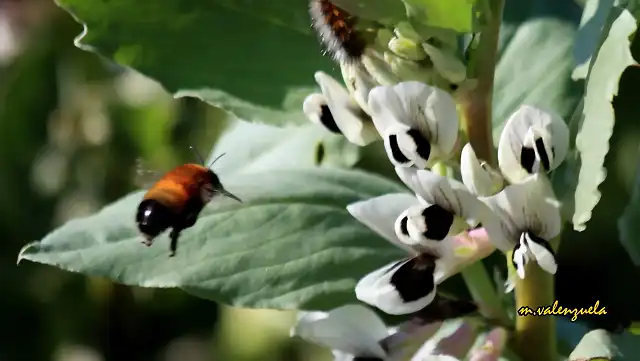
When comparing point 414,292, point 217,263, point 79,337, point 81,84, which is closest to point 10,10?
→ point 81,84

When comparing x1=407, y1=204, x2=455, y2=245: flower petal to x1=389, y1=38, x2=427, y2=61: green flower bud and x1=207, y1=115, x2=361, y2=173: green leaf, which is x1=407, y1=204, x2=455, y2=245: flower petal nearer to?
x1=389, y1=38, x2=427, y2=61: green flower bud

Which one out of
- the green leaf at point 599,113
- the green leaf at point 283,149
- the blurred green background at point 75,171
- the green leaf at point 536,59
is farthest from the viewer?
the blurred green background at point 75,171

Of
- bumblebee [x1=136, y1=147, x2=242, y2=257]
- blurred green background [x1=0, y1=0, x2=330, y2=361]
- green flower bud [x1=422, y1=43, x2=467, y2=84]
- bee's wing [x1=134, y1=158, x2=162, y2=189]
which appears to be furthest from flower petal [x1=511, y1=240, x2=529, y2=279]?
blurred green background [x1=0, y1=0, x2=330, y2=361]

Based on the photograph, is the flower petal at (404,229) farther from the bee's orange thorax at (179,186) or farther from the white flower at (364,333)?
the bee's orange thorax at (179,186)

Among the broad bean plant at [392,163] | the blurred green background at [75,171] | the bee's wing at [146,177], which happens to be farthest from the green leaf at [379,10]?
the blurred green background at [75,171]

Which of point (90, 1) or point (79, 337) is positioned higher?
point (90, 1)

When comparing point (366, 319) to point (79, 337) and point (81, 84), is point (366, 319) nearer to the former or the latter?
point (79, 337)
